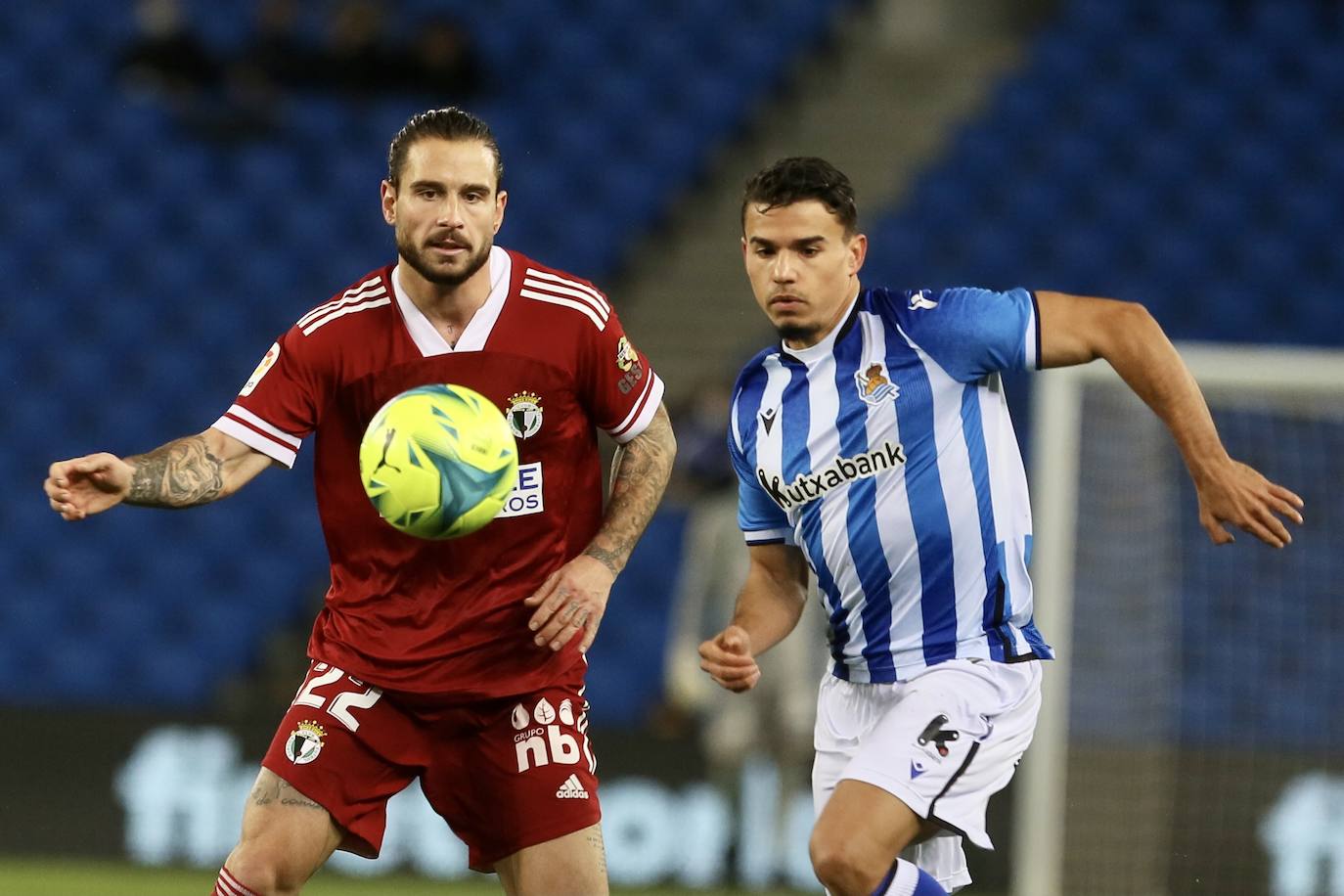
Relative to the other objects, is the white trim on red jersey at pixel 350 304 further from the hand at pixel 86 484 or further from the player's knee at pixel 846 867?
the player's knee at pixel 846 867

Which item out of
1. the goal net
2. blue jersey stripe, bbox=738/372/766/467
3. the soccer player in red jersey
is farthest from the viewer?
the goal net

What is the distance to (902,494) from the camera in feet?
15.3

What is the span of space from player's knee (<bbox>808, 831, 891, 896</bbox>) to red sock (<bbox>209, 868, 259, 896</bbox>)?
4.07 feet

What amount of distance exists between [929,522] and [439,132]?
4.72 ft

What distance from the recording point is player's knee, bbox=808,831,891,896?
434 centimetres

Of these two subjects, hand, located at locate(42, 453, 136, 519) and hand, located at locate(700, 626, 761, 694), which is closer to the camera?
hand, located at locate(42, 453, 136, 519)

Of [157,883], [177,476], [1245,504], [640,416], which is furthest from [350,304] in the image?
[157,883]

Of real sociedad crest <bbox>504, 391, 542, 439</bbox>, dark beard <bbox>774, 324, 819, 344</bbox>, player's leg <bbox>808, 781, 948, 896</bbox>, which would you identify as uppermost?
dark beard <bbox>774, 324, 819, 344</bbox>

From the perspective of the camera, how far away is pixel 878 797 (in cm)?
446

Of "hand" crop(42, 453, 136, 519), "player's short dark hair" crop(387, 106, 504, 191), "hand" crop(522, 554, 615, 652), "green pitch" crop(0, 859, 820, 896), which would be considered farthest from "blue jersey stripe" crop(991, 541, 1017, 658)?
"green pitch" crop(0, 859, 820, 896)

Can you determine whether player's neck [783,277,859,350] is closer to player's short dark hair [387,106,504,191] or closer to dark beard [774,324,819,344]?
dark beard [774,324,819,344]

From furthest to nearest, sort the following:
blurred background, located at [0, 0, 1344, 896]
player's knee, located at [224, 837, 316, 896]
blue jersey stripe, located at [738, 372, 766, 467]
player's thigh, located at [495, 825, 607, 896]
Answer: blurred background, located at [0, 0, 1344, 896] → blue jersey stripe, located at [738, 372, 766, 467] → player's thigh, located at [495, 825, 607, 896] → player's knee, located at [224, 837, 316, 896]

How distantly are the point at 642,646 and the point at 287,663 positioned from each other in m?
1.94

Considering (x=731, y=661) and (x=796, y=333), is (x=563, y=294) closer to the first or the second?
(x=796, y=333)
